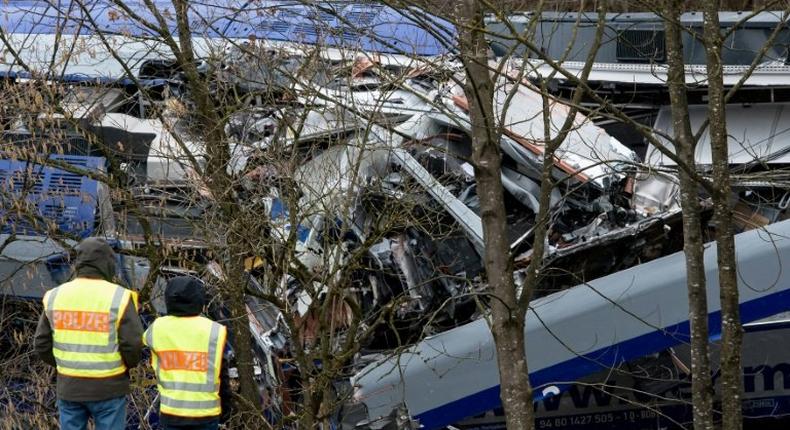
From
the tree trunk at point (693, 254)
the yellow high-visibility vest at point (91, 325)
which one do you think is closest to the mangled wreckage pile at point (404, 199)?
the tree trunk at point (693, 254)

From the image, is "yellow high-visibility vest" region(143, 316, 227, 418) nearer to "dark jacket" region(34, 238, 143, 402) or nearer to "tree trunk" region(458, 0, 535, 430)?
"dark jacket" region(34, 238, 143, 402)

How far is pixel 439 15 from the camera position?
19.9 ft

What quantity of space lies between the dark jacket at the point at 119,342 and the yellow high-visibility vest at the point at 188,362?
0.40 ft

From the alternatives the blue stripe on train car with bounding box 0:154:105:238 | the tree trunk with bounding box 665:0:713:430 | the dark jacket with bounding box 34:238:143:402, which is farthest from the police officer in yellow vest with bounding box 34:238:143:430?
the tree trunk with bounding box 665:0:713:430

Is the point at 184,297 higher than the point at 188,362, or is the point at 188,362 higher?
the point at 184,297

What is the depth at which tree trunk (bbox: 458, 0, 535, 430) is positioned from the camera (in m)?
6.98

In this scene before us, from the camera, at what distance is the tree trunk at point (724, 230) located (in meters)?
7.03

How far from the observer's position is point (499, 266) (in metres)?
7.20

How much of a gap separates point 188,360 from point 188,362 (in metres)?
0.01

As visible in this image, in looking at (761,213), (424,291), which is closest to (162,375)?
(424,291)

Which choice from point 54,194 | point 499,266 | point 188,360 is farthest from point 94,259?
point 54,194

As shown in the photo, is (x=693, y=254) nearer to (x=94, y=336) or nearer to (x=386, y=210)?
(x=386, y=210)

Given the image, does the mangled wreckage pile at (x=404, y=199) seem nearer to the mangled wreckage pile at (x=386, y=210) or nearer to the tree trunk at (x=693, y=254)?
the mangled wreckage pile at (x=386, y=210)

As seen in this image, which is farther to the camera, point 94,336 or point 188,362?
point 94,336
